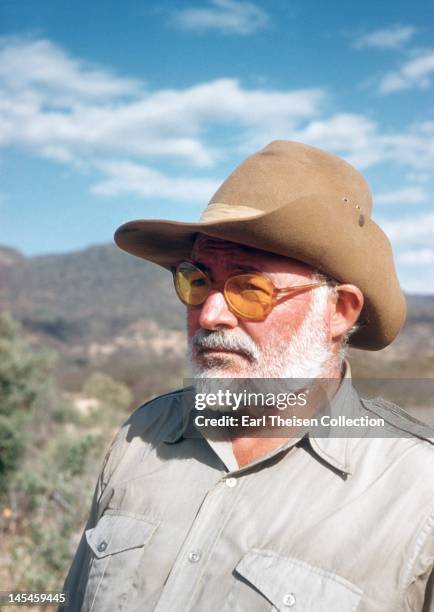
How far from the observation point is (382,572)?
1720mm

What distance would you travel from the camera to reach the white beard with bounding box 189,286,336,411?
89.5 inches

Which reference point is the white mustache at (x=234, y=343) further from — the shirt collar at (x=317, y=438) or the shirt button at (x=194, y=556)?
the shirt button at (x=194, y=556)

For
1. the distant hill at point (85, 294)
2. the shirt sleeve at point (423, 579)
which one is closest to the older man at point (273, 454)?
the shirt sleeve at point (423, 579)

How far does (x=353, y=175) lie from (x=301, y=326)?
0.60m

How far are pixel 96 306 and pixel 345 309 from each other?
77076 millimetres

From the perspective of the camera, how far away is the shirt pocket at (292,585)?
173 cm

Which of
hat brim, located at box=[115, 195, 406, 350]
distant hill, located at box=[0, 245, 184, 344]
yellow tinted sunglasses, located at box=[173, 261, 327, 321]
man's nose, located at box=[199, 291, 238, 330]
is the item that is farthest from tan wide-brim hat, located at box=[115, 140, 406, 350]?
distant hill, located at box=[0, 245, 184, 344]

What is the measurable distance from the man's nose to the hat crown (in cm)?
35

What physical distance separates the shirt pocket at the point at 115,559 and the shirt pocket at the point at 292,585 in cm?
37

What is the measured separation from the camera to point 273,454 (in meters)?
2.04

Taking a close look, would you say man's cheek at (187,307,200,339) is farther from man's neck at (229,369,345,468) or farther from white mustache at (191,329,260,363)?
man's neck at (229,369,345,468)

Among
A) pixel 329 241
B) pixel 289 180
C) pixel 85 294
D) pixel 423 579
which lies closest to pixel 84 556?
pixel 423 579

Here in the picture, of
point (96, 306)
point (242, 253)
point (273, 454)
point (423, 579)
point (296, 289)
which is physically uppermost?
point (96, 306)

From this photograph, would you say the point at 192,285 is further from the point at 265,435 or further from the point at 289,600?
the point at 289,600
